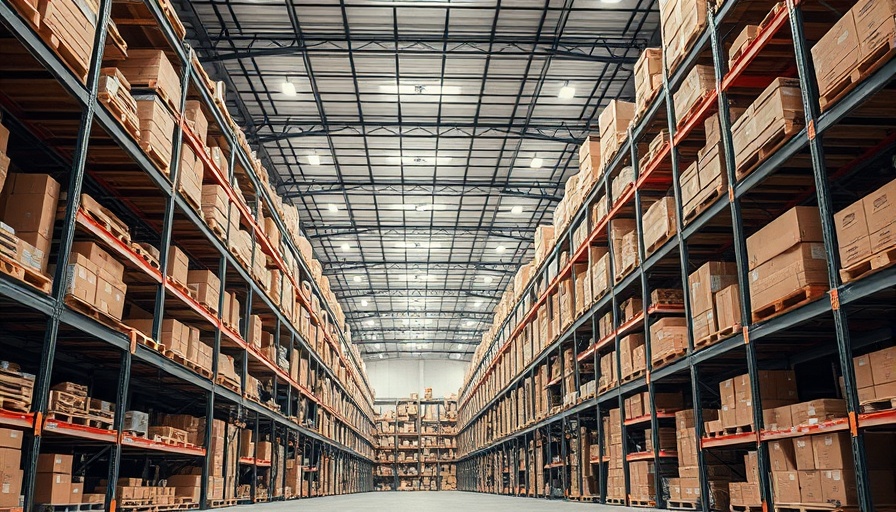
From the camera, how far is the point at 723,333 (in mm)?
7742

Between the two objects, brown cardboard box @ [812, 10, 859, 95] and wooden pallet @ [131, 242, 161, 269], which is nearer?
brown cardboard box @ [812, 10, 859, 95]

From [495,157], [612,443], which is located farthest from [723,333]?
[495,157]

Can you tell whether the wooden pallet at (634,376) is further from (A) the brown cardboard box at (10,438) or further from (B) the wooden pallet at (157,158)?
(A) the brown cardboard box at (10,438)

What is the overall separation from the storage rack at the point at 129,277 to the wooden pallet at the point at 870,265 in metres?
6.36

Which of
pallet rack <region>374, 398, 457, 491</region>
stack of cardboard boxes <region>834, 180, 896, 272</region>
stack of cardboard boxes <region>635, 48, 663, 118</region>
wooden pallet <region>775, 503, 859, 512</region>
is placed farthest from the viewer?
pallet rack <region>374, 398, 457, 491</region>

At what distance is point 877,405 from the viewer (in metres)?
5.64

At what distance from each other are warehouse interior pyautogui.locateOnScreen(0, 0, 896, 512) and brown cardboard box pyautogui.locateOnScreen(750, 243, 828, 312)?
37 mm

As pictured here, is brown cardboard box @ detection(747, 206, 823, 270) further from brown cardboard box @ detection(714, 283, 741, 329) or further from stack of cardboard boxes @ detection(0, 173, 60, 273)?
stack of cardboard boxes @ detection(0, 173, 60, 273)

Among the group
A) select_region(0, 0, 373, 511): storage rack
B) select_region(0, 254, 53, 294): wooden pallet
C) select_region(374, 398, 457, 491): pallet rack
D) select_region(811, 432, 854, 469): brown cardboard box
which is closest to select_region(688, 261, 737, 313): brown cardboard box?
select_region(811, 432, 854, 469): brown cardboard box

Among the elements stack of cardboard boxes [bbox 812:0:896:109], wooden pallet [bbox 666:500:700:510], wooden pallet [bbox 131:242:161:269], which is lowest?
wooden pallet [bbox 666:500:700:510]

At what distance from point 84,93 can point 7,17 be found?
1138 mm

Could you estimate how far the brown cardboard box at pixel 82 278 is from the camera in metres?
6.20

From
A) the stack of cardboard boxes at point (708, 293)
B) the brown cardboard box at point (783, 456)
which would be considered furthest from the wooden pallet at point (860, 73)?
the brown cardboard box at point (783, 456)

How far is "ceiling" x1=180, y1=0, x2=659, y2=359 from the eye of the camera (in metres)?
16.3
